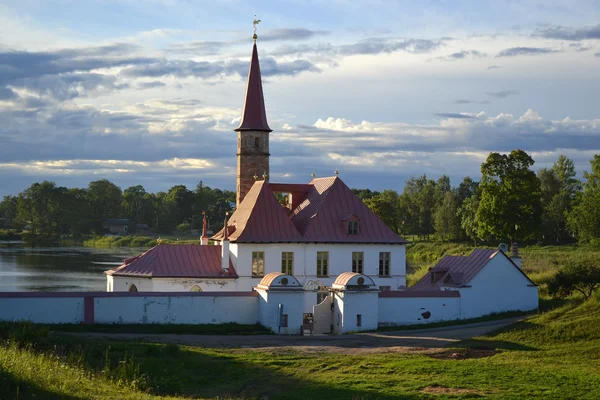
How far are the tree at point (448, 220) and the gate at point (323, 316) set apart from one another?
59.4 meters

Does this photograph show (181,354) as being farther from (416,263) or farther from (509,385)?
(416,263)

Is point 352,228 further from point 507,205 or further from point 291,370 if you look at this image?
point 507,205

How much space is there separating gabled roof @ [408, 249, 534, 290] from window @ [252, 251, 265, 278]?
7858 millimetres

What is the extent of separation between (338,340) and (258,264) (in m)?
8.69

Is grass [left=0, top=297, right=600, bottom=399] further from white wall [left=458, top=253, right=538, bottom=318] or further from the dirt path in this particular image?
white wall [left=458, top=253, right=538, bottom=318]

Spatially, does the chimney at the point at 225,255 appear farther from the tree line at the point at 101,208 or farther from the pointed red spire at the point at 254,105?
the tree line at the point at 101,208

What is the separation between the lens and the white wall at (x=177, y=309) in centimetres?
3209

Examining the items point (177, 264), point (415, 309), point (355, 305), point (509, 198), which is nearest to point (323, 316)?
point (355, 305)

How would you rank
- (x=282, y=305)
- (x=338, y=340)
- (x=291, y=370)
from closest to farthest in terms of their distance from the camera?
(x=291, y=370) → (x=338, y=340) → (x=282, y=305)

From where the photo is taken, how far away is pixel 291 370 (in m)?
24.1

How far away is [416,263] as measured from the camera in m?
76.6

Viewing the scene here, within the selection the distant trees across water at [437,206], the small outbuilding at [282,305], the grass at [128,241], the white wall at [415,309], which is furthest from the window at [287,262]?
the grass at [128,241]

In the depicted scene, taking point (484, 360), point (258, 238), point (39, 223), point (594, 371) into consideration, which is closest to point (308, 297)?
point (258, 238)

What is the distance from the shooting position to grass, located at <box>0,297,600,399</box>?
17.7 metres
